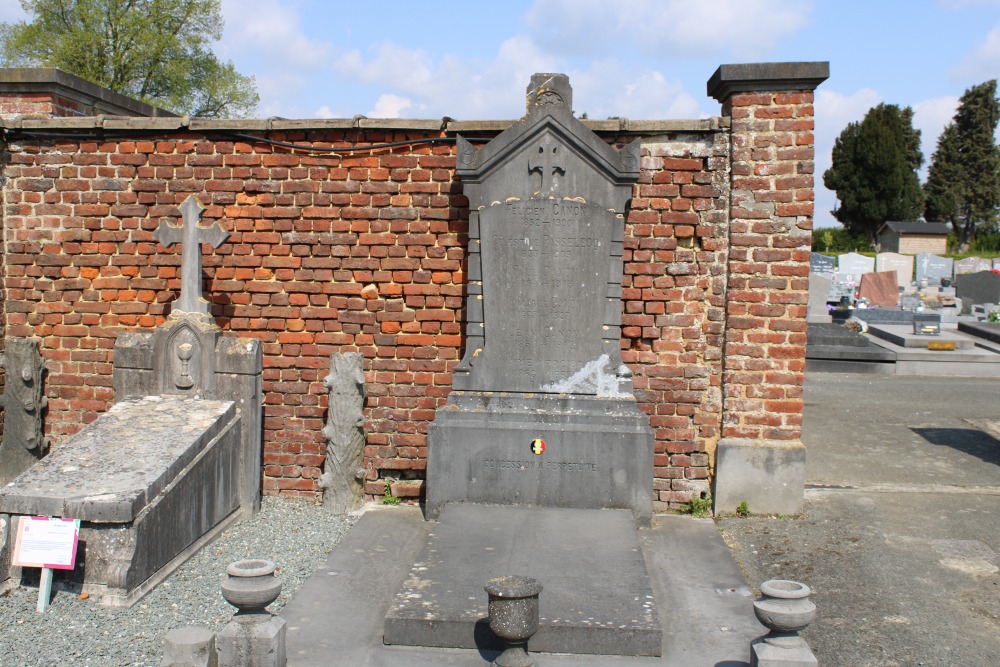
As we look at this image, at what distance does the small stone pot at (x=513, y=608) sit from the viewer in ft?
12.9

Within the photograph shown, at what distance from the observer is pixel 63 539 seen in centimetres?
486

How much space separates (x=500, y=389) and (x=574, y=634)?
2366 millimetres

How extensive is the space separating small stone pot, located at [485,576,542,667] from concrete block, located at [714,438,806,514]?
122 inches

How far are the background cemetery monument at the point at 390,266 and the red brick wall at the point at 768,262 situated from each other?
0.01 metres

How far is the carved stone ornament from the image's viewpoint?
661 centimetres

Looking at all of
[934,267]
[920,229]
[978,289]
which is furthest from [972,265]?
[920,229]

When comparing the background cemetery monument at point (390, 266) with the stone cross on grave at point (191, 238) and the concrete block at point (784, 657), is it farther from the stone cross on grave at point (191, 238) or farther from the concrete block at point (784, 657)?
the concrete block at point (784, 657)

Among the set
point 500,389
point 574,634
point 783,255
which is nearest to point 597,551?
point 574,634

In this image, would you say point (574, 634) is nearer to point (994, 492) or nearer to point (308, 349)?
point (308, 349)

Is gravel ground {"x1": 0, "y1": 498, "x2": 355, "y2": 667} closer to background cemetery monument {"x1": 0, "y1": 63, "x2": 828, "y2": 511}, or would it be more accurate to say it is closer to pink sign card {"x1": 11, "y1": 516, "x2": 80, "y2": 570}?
pink sign card {"x1": 11, "y1": 516, "x2": 80, "y2": 570}

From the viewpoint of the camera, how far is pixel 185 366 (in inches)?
252

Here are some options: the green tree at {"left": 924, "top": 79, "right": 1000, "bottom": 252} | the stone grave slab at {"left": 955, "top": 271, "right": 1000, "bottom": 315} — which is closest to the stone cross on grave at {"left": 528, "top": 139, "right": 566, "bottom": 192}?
the stone grave slab at {"left": 955, "top": 271, "right": 1000, "bottom": 315}

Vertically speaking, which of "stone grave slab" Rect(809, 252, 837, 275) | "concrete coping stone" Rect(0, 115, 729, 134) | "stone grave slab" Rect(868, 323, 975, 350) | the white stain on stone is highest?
"concrete coping stone" Rect(0, 115, 729, 134)

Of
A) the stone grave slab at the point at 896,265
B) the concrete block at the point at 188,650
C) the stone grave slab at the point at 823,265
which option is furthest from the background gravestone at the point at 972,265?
the concrete block at the point at 188,650
